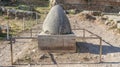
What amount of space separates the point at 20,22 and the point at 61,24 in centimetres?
696

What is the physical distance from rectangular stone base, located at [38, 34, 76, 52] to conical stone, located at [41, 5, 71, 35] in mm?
228

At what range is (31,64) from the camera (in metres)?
8.37

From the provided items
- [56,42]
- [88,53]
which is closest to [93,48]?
[88,53]

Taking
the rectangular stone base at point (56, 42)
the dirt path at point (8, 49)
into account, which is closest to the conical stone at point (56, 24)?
the rectangular stone base at point (56, 42)

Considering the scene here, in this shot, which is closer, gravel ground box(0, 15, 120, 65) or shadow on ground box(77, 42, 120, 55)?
gravel ground box(0, 15, 120, 65)

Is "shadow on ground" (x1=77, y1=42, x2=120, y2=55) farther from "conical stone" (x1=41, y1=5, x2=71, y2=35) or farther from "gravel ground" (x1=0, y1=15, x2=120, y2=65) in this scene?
"conical stone" (x1=41, y1=5, x2=71, y2=35)

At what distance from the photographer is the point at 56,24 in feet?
31.6

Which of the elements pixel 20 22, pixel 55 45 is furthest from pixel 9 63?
pixel 20 22

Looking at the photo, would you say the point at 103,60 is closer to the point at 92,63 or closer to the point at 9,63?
the point at 92,63

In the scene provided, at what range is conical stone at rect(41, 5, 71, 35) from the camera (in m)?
9.55

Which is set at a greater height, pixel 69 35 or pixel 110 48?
pixel 69 35

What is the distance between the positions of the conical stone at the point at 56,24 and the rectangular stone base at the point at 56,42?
23 centimetres

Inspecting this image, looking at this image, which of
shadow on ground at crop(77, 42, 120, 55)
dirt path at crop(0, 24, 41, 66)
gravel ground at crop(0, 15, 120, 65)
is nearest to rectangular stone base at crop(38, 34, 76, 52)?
gravel ground at crop(0, 15, 120, 65)

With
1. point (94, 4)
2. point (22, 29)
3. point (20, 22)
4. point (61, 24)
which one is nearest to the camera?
point (61, 24)
